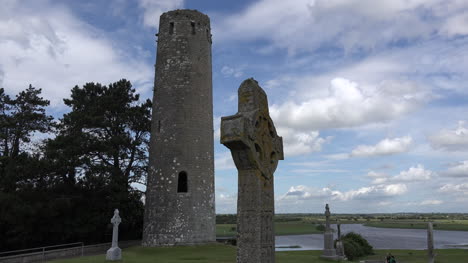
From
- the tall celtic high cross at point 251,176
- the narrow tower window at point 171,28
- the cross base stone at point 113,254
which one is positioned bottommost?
the cross base stone at point 113,254

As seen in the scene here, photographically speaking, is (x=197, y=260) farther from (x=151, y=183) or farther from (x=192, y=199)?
(x=151, y=183)

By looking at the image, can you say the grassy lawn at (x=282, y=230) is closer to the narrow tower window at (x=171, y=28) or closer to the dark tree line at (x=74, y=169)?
the dark tree line at (x=74, y=169)

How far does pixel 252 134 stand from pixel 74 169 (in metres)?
22.6

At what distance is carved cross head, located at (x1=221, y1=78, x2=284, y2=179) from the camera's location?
5.84 meters

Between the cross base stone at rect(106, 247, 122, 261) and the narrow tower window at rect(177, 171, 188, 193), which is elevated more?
the narrow tower window at rect(177, 171, 188, 193)

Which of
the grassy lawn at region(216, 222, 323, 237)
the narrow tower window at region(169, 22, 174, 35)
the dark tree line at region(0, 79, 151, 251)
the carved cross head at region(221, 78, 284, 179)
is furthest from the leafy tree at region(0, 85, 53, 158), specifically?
the grassy lawn at region(216, 222, 323, 237)

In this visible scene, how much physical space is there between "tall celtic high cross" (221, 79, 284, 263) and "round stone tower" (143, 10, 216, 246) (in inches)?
677

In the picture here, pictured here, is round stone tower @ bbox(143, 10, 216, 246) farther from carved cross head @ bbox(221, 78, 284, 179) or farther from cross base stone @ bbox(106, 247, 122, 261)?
carved cross head @ bbox(221, 78, 284, 179)

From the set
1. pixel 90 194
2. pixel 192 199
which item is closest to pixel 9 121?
pixel 90 194

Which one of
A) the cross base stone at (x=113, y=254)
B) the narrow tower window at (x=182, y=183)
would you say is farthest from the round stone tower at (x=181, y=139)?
the cross base stone at (x=113, y=254)

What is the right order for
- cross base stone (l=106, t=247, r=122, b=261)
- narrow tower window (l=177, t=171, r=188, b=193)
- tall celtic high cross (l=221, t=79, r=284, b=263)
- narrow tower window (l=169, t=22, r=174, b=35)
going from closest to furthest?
tall celtic high cross (l=221, t=79, r=284, b=263), cross base stone (l=106, t=247, r=122, b=261), narrow tower window (l=177, t=171, r=188, b=193), narrow tower window (l=169, t=22, r=174, b=35)

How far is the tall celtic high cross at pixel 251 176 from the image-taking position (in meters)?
5.83

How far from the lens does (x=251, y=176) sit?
6.07m

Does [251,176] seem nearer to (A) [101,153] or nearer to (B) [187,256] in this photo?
(B) [187,256]
